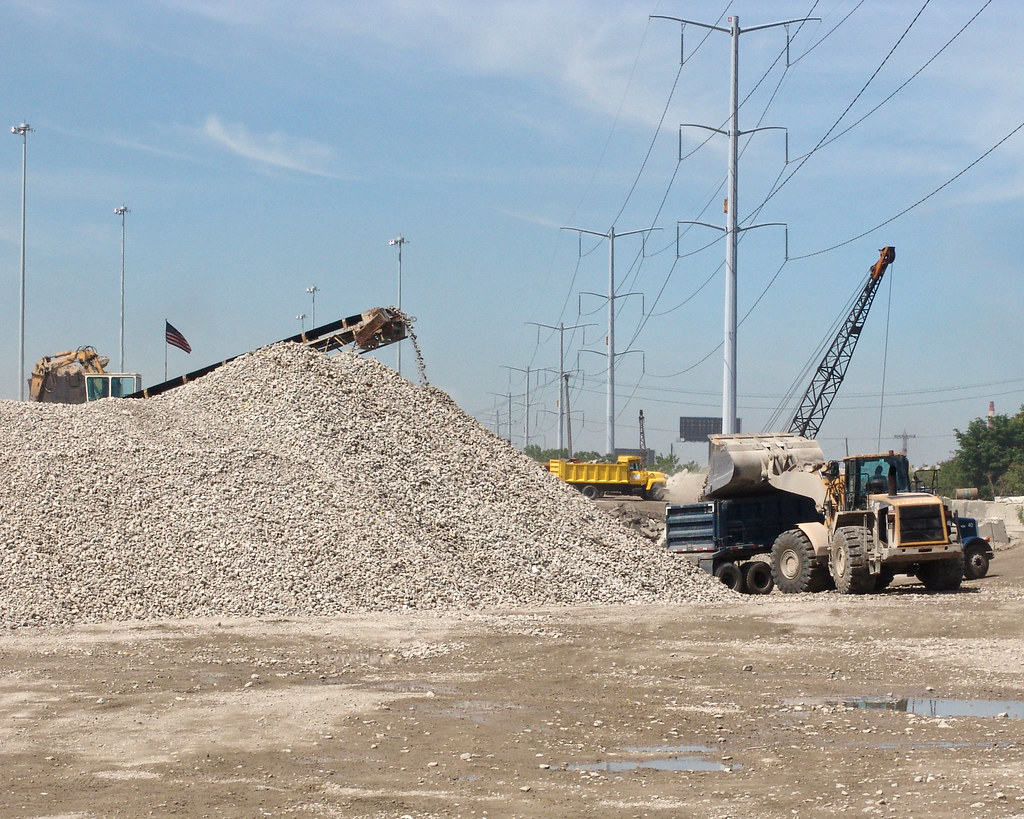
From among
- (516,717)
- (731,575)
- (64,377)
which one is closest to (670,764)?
(516,717)

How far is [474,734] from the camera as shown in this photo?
9.68 metres

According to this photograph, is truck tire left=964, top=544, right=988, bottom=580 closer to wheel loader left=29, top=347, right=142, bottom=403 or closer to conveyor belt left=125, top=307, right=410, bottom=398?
conveyor belt left=125, top=307, right=410, bottom=398

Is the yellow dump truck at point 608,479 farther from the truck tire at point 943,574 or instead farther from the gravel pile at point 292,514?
the truck tire at point 943,574

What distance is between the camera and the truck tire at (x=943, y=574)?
21.1 meters

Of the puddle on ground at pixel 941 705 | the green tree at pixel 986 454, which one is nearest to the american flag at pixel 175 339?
the puddle on ground at pixel 941 705

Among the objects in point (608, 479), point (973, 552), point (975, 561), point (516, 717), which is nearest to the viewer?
point (516, 717)

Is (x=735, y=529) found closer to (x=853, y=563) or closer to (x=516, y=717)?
(x=853, y=563)

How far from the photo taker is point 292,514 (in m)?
20.1

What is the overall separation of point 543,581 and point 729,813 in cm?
1241

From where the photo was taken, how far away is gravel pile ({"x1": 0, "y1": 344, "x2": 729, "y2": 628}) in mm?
17906

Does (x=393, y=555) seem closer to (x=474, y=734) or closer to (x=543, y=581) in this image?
(x=543, y=581)

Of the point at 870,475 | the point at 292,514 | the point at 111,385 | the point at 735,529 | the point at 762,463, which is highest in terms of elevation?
the point at 111,385

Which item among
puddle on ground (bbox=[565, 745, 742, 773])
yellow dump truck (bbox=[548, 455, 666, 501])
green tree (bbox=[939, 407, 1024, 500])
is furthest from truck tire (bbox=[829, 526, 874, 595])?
green tree (bbox=[939, 407, 1024, 500])

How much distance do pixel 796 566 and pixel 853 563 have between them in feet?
6.39
